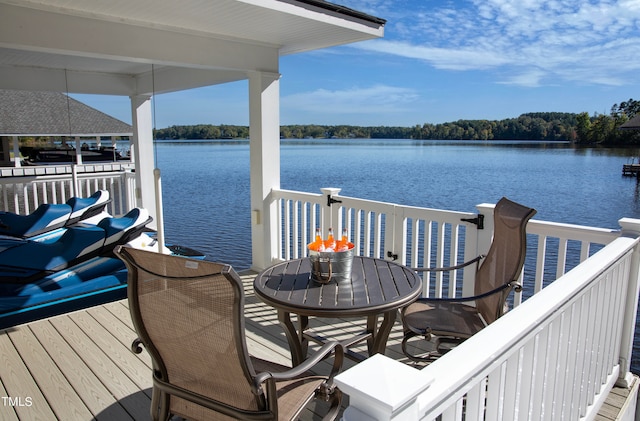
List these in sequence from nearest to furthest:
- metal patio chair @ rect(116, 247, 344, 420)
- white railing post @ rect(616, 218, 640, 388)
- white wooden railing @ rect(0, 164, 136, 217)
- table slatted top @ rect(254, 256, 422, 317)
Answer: metal patio chair @ rect(116, 247, 344, 420), table slatted top @ rect(254, 256, 422, 317), white railing post @ rect(616, 218, 640, 388), white wooden railing @ rect(0, 164, 136, 217)

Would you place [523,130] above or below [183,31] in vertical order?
below

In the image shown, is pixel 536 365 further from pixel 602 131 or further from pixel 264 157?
pixel 602 131

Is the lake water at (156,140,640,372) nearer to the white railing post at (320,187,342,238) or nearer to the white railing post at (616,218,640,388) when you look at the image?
the white railing post at (616,218,640,388)

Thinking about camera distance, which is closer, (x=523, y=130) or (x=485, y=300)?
(x=485, y=300)

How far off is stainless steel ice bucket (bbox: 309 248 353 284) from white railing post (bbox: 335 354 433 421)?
1621 mm

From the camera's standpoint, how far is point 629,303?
9.23ft

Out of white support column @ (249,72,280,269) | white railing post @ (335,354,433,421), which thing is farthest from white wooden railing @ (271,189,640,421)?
white support column @ (249,72,280,269)

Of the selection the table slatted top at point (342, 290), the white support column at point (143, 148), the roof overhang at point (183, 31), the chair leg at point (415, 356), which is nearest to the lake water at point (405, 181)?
the white support column at point (143, 148)

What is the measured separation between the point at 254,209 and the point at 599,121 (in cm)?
3360

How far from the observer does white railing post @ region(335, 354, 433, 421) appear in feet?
2.74

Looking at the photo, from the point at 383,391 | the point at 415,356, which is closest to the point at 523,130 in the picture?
the point at 415,356

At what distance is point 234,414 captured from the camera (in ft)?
5.39

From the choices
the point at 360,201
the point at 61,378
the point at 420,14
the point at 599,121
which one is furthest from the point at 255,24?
the point at 420,14

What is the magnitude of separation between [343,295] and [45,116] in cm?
1747
